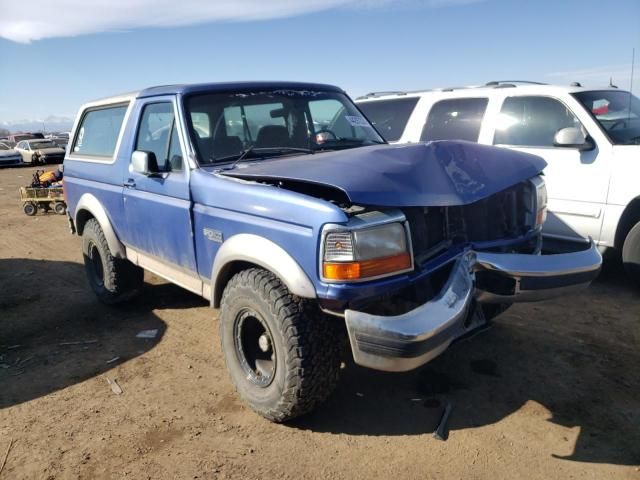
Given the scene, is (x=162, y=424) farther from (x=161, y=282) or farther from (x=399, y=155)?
(x=161, y=282)

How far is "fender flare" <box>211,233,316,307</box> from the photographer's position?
2624mm

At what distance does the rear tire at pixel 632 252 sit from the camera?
480 cm

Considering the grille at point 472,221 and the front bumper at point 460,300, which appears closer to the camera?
the front bumper at point 460,300

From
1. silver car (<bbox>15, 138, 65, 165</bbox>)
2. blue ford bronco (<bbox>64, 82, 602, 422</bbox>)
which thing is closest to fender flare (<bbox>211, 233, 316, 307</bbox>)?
blue ford bronco (<bbox>64, 82, 602, 422</bbox>)

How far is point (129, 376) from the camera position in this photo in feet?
12.6

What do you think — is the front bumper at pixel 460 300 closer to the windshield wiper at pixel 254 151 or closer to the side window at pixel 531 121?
the windshield wiper at pixel 254 151

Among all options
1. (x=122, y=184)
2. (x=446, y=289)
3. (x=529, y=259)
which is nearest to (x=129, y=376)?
(x=122, y=184)

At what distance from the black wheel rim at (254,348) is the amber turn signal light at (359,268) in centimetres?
69

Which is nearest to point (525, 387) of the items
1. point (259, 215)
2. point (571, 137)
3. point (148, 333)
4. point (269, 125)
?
point (259, 215)

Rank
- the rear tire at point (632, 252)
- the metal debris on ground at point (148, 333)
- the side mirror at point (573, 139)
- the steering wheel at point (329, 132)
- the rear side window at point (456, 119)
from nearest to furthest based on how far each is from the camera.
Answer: the steering wheel at point (329, 132) < the metal debris on ground at point (148, 333) < the rear tire at point (632, 252) < the side mirror at point (573, 139) < the rear side window at point (456, 119)

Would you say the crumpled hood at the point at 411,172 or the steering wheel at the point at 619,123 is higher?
the steering wheel at the point at 619,123

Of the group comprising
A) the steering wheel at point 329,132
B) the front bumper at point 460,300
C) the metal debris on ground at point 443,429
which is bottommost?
the metal debris on ground at point 443,429

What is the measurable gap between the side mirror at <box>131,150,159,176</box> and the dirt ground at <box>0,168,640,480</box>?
151cm

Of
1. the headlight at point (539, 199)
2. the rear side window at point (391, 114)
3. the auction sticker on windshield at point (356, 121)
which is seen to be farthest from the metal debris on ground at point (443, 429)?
the rear side window at point (391, 114)
